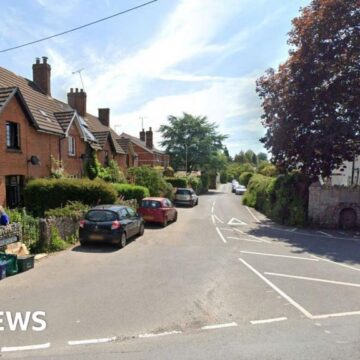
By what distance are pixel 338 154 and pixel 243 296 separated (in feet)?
52.3

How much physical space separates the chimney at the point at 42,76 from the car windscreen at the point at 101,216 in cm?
1678

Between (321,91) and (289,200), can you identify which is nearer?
(321,91)

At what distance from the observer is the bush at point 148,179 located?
29.8m

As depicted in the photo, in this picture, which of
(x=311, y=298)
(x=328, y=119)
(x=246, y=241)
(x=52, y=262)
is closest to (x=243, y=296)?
(x=311, y=298)

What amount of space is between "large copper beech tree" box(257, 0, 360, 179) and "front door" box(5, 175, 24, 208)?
46.8 ft

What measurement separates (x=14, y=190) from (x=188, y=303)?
14199 millimetres

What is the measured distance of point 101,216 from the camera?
14.0m

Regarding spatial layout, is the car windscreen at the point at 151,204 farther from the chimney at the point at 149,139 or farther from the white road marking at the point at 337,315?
the chimney at the point at 149,139

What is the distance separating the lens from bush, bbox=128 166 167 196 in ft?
97.7

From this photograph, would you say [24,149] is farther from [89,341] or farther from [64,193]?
[89,341]

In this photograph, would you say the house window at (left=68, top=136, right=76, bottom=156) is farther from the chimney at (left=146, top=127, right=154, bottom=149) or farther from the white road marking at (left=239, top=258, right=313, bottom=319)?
the chimney at (left=146, top=127, right=154, bottom=149)

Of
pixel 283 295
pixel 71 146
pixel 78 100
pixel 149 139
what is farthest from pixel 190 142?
pixel 283 295

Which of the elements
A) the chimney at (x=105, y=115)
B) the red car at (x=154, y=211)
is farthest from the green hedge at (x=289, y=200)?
the chimney at (x=105, y=115)

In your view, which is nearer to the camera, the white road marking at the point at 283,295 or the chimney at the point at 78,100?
the white road marking at the point at 283,295
